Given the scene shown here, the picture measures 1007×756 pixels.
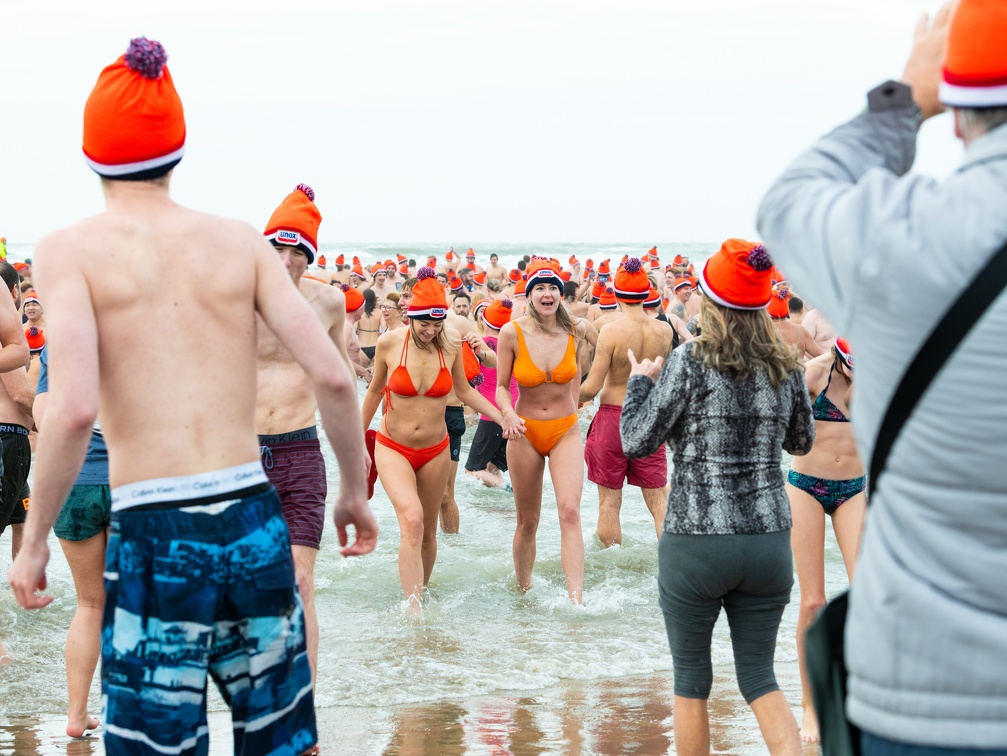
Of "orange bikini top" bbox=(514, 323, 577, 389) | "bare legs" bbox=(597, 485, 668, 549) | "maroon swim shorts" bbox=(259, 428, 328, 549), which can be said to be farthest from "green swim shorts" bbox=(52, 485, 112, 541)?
"bare legs" bbox=(597, 485, 668, 549)

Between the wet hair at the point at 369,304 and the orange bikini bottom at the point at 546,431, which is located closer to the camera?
the orange bikini bottom at the point at 546,431

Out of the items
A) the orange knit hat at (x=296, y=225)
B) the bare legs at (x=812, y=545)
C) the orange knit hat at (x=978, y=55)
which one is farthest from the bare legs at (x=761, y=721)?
the orange knit hat at (x=978, y=55)

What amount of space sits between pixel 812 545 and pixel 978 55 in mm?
3761

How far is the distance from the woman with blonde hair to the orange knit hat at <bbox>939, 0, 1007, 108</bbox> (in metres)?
2.15

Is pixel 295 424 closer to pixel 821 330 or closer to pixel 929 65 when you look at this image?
pixel 929 65

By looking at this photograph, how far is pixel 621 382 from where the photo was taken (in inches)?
339

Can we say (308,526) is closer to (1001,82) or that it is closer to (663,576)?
(663,576)

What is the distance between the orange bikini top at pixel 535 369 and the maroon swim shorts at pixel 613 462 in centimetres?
90

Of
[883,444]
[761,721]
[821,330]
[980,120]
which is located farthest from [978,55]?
[821,330]

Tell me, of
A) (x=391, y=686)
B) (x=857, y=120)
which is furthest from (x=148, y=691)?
(x=391, y=686)

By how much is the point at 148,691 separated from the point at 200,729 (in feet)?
0.61

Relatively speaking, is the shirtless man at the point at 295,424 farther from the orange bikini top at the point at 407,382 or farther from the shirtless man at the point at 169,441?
the shirtless man at the point at 169,441

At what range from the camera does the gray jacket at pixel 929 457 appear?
1.77 meters

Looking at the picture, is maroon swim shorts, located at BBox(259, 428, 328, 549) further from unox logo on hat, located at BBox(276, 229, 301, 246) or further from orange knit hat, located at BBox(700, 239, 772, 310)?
orange knit hat, located at BBox(700, 239, 772, 310)
